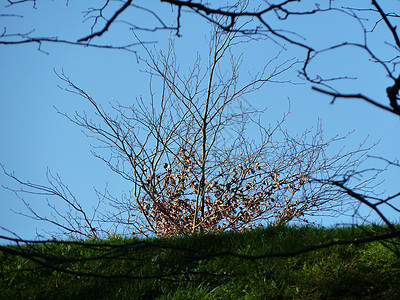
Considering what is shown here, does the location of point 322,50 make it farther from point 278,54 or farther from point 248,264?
point 278,54

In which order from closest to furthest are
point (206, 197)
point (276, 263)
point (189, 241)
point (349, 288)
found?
point (349, 288)
point (276, 263)
point (189, 241)
point (206, 197)

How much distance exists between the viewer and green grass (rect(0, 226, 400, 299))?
443cm

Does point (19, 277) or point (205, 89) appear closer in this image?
point (19, 277)

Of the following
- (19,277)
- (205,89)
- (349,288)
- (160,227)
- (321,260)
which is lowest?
(349,288)

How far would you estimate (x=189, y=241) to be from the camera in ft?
18.4

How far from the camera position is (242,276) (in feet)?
15.6

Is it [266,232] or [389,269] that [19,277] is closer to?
[266,232]

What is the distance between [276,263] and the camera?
4.92 metres

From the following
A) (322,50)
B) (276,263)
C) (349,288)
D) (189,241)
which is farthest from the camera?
(189,241)

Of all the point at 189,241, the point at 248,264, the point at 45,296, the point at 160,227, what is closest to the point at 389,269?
the point at 248,264

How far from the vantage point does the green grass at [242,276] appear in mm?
4430

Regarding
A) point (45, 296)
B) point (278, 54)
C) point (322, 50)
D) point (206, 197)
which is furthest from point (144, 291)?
point (278, 54)

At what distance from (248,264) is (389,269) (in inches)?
63.2

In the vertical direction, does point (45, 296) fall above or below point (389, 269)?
above
